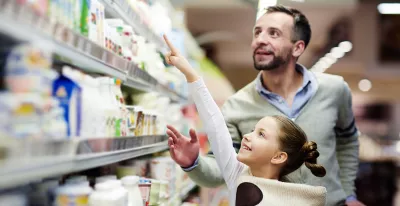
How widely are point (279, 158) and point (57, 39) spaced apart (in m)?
1.18

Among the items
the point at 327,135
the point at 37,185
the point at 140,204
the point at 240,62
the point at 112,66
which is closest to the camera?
the point at 37,185

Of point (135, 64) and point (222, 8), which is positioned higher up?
point (222, 8)

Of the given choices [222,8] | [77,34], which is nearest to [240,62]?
[222,8]

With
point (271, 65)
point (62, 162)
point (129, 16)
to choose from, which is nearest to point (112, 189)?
point (62, 162)

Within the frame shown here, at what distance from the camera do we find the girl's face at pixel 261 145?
2.15m

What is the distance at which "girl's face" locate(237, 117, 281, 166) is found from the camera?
7.05 feet

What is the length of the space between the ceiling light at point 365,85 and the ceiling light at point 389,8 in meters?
3.31

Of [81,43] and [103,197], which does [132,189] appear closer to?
[103,197]

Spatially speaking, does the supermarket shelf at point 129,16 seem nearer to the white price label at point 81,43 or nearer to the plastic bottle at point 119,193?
the white price label at point 81,43

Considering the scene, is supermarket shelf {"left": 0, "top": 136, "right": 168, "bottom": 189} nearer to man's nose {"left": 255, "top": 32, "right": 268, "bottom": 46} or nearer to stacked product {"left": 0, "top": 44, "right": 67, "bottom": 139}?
stacked product {"left": 0, "top": 44, "right": 67, "bottom": 139}

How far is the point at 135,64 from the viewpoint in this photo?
242 cm

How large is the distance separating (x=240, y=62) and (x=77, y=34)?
1091 cm

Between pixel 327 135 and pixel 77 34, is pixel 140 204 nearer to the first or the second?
pixel 77 34

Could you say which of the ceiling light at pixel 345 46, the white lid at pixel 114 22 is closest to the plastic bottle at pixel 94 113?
the white lid at pixel 114 22
